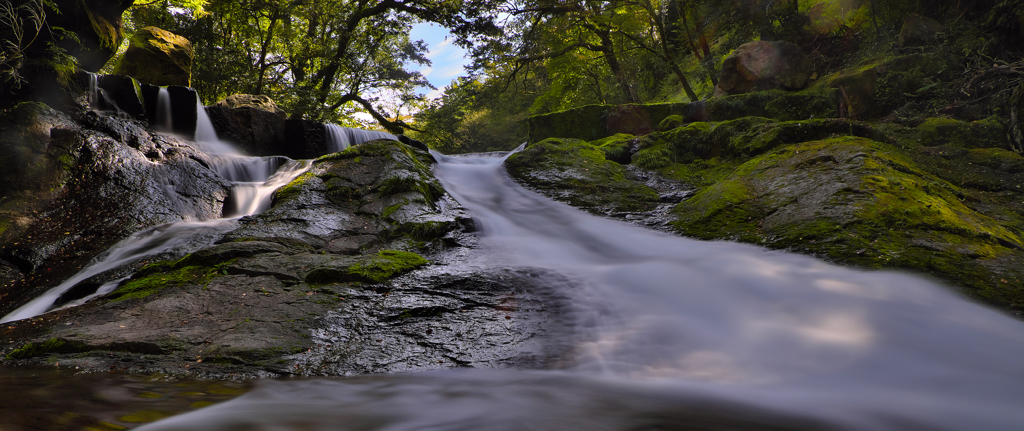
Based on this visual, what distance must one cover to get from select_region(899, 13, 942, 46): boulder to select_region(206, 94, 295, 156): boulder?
15591 mm

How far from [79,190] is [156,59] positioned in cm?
616

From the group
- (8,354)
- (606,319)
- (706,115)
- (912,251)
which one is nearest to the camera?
(8,354)

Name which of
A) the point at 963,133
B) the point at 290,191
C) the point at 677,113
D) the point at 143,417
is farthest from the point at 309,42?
the point at 963,133

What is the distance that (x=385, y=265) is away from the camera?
421cm

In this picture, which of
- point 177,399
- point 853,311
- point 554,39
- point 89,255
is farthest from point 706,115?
point 89,255

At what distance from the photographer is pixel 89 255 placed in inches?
208

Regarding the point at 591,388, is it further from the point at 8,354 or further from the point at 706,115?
the point at 706,115

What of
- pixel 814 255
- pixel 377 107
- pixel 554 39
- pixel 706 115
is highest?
pixel 554 39

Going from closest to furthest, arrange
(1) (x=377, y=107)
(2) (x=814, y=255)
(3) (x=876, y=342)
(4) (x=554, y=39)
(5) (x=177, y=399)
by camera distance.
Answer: (5) (x=177, y=399) → (3) (x=876, y=342) → (2) (x=814, y=255) → (4) (x=554, y=39) → (1) (x=377, y=107)

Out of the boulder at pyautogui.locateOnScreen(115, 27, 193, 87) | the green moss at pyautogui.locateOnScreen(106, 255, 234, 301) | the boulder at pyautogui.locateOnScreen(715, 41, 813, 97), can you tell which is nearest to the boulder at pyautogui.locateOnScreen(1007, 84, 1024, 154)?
the boulder at pyautogui.locateOnScreen(715, 41, 813, 97)

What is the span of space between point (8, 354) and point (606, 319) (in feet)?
14.1

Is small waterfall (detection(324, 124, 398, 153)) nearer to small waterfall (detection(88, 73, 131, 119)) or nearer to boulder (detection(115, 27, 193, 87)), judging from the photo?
boulder (detection(115, 27, 193, 87))

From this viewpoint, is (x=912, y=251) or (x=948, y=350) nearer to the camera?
(x=948, y=350)

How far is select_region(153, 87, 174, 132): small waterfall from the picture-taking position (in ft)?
27.9
